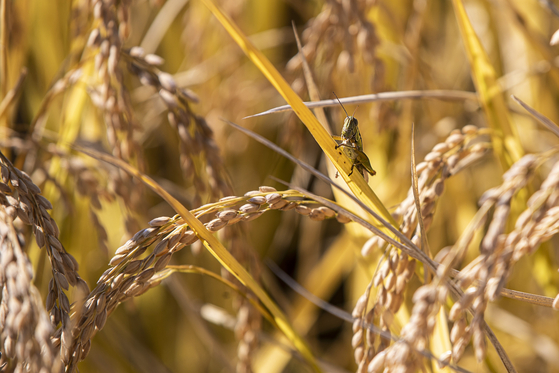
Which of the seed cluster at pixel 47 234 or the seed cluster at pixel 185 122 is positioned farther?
the seed cluster at pixel 185 122

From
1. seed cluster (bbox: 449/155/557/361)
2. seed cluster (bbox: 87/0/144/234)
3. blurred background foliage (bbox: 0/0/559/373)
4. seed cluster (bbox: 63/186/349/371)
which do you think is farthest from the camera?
blurred background foliage (bbox: 0/0/559/373)

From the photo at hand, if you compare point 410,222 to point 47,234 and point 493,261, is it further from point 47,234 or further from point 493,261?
point 47,234

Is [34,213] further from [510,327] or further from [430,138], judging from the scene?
[510,327]

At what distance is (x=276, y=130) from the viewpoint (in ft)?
5.74

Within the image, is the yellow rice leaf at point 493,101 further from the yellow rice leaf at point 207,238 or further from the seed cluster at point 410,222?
the yellow rice leaf at point 207,238

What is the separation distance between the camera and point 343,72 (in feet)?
3.67

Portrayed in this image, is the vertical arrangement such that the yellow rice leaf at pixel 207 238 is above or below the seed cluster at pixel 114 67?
below

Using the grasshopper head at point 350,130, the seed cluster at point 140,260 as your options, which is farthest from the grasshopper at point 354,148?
the seed cluster at point 140,260

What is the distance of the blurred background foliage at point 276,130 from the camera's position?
880 mm

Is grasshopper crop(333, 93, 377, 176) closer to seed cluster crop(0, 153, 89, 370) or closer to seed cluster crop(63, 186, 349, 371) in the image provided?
seed cluster crop(63, 186, 349, 371)

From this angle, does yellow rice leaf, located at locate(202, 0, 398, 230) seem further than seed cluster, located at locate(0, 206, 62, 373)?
Yes

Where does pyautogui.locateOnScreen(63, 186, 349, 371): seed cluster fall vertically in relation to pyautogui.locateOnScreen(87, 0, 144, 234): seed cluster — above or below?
below

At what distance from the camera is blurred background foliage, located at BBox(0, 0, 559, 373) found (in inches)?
34.6

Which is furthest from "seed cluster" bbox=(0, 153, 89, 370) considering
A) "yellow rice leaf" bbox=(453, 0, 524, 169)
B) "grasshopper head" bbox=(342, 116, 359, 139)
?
"yellow rice leaf" bbox=(453, 0, 524, 169)
